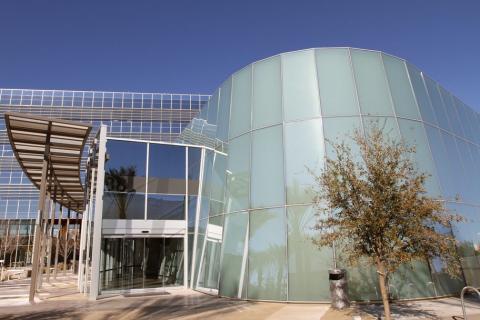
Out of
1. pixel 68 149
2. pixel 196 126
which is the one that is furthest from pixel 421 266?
pixel 68 149

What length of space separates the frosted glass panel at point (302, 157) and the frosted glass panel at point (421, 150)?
3574 mm

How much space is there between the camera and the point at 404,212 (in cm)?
868

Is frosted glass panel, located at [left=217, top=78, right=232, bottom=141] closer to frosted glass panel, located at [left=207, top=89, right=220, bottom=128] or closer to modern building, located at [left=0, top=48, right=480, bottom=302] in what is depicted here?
modern building, located at [left=0, top=48, right=480, bottom=302]

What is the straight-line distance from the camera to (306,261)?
1316cm

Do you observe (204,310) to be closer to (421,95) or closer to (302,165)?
(302,165)

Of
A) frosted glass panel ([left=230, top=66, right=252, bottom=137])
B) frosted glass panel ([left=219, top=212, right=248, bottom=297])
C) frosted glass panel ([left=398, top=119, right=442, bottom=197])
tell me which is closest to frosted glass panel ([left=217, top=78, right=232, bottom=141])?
frosted glass panel ([left=230, top=66, right=252, bottom=137])

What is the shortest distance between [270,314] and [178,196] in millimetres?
9335

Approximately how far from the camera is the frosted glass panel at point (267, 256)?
43.8ft

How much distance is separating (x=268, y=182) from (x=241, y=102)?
4610 mm

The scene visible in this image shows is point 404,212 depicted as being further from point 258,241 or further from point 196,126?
point 196,126

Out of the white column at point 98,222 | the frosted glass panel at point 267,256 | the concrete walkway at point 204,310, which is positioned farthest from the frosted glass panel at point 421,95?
the white column at point 98,222

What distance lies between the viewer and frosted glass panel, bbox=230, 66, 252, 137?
16891 millimetres

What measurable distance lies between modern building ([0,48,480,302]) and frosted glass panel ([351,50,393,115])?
0.17 feet

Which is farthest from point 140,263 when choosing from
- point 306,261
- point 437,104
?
point 437,104
